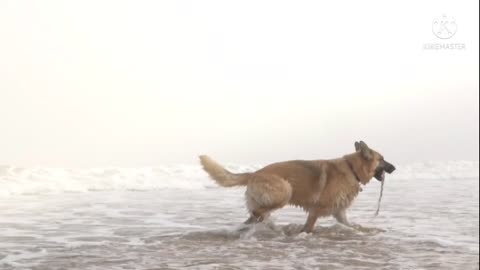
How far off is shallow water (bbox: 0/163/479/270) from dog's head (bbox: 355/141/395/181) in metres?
0.76

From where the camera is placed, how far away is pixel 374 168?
6.98 meters

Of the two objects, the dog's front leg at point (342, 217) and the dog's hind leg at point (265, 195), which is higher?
the dog's hind leg at point (265, 195)

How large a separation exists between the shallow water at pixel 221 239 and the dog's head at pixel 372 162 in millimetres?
755

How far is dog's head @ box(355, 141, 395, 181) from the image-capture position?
22.6 feet

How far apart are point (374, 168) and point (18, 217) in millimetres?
5449

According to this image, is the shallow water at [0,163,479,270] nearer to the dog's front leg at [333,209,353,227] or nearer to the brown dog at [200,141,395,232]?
the dog's front leg at [333,209,353,227]

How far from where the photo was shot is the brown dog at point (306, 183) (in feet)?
21.4

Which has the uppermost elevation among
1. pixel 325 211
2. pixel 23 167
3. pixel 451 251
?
pixel 23 167

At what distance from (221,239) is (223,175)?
1.10m

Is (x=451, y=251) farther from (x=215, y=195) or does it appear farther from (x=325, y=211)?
(x=215, y=195)

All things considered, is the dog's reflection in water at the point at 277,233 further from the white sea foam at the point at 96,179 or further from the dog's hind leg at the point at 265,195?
the white sea foam at the point at 96,179

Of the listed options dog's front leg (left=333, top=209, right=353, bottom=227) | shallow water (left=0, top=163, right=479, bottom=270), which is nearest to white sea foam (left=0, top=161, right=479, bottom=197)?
shallow water (left=0, top=163, right=479, bottom=270)

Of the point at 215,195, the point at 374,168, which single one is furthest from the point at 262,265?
the point at 215,195

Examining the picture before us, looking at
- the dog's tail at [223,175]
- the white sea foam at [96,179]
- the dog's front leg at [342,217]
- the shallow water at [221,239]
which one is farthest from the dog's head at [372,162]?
the white sea foam at [96,179]
